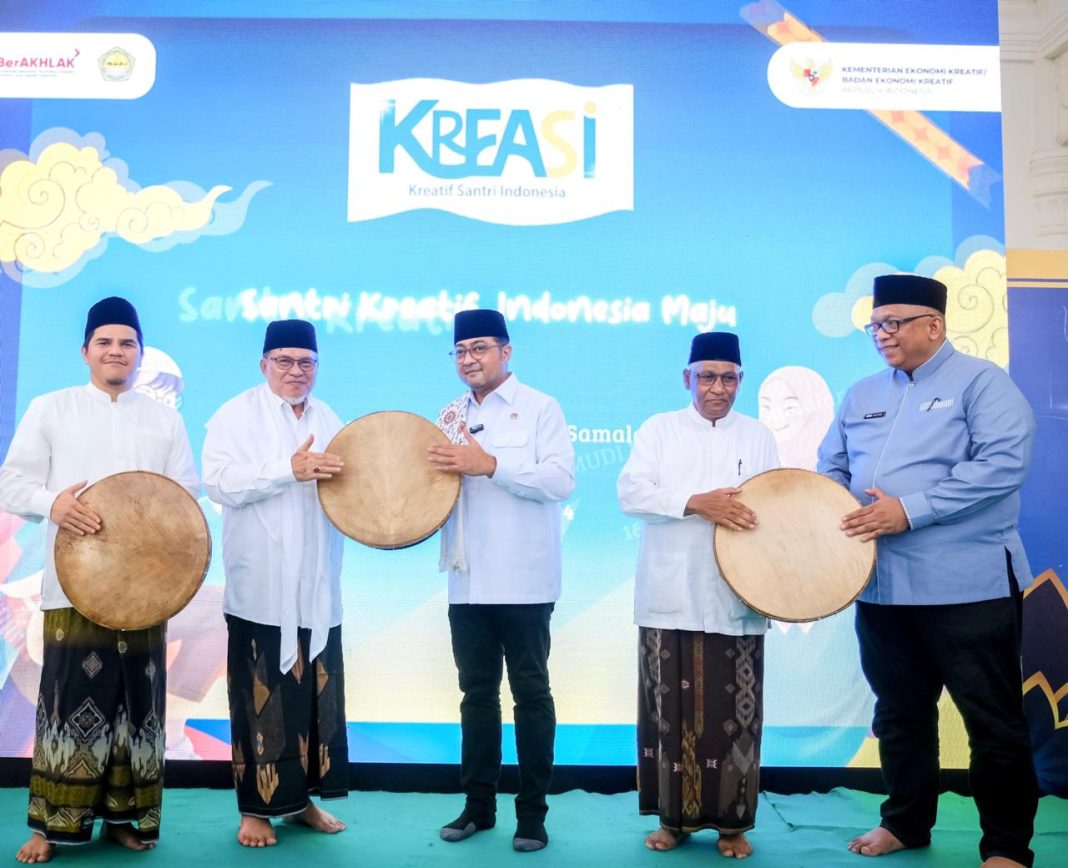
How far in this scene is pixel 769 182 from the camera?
4613mm

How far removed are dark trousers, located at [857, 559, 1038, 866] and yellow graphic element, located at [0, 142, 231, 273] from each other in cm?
340

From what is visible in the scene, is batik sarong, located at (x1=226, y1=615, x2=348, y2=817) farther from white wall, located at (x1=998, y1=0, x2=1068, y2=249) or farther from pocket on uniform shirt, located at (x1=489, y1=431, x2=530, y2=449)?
white wall, located at (x1=998, y1=0, x2=1068, y2=249)

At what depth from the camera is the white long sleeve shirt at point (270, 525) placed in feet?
11.4

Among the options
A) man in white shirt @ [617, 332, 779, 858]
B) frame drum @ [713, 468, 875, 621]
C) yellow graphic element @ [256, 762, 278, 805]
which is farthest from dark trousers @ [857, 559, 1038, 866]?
yellow graphic element @ [256, 762, 278, 805]

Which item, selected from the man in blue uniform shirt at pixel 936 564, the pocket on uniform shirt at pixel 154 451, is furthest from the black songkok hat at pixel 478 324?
the man in blue uniform shirt at pixel 936 564

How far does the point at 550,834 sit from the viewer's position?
373 centimetres

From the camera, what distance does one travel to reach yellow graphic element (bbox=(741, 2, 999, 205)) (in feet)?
15.0

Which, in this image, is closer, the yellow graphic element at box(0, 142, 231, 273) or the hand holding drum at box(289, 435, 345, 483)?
the hand holding drum at box(289, 435, 345, 483)

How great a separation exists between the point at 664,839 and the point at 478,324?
193 centimetres

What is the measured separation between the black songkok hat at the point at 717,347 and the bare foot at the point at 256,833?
223 cm

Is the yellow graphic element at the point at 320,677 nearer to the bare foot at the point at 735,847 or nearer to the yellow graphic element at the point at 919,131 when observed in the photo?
the bare foot at the point at 735,847

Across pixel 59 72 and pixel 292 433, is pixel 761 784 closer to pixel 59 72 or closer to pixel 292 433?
pixel 292 433

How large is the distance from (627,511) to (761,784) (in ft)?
5.48

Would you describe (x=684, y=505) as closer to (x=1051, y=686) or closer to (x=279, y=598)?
(x=279, y=598)
